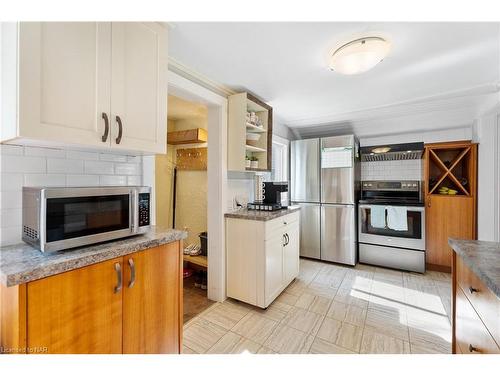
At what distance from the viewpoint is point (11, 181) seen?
40.6 inches

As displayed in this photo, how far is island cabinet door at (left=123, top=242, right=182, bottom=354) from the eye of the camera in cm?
107

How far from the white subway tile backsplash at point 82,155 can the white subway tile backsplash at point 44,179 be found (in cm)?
12

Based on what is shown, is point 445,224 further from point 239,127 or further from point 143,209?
point 143,209

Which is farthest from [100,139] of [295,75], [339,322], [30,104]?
[339,322]

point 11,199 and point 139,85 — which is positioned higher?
point 139,85

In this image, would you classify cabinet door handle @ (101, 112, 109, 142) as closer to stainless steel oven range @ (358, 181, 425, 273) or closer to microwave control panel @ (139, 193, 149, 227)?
microwave control panel @ (139, 193, 149, 227)

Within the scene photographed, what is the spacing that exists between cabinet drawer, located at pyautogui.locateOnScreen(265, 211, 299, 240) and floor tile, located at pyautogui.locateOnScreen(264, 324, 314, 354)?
0.78 metres

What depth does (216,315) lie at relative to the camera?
2049 mm

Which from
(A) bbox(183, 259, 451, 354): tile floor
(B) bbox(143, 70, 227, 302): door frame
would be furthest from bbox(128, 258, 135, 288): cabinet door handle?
(B) bbox(143, 70, 227, 302): door frame

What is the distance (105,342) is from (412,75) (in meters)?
2.86

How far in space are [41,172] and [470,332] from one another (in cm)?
228

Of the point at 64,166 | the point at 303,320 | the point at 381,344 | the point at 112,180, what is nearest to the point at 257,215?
the point at 303,320

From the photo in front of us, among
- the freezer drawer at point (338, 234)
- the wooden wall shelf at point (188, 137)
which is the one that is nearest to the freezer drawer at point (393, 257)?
the freezer drawer at point (338, 234)
